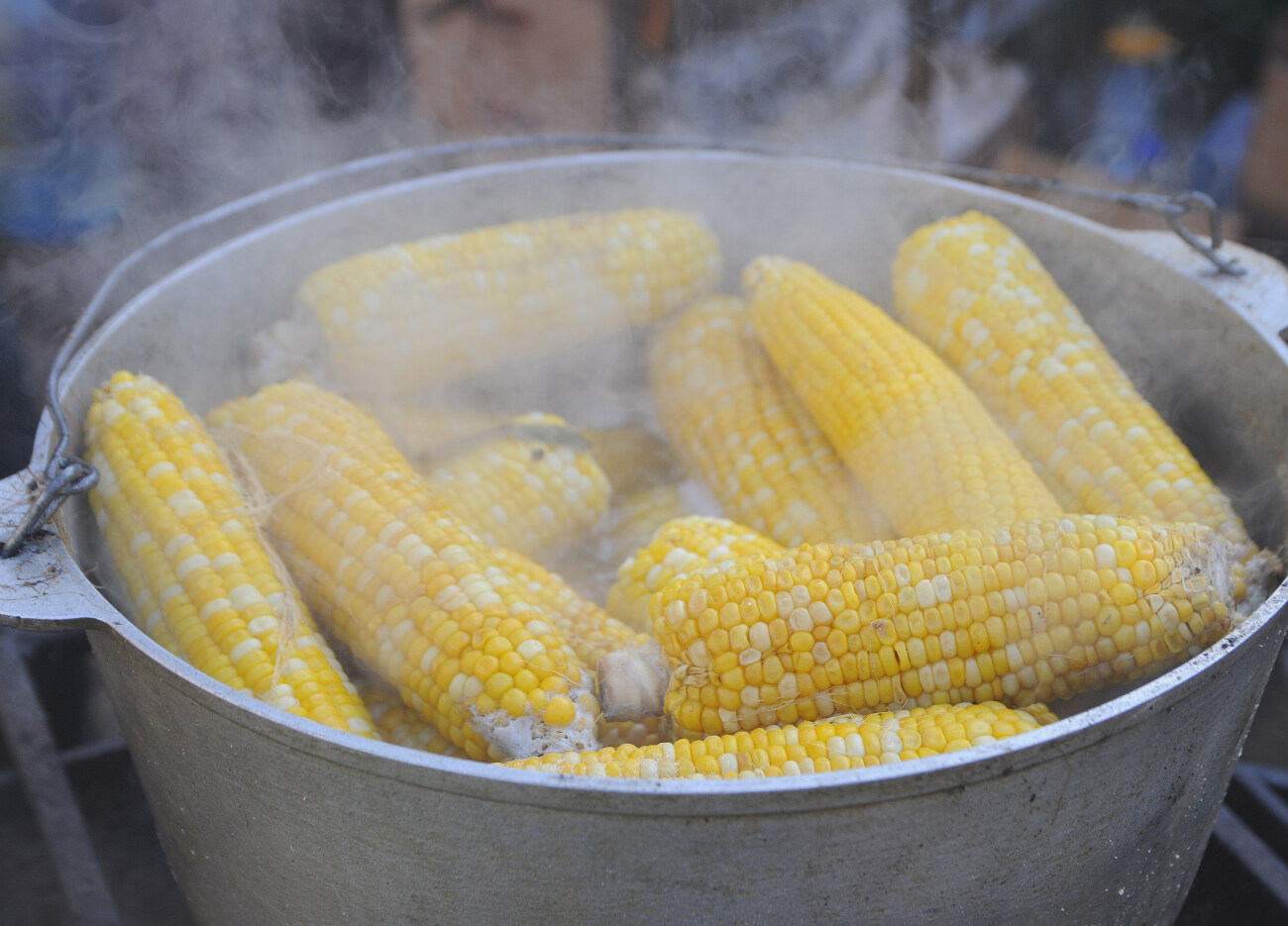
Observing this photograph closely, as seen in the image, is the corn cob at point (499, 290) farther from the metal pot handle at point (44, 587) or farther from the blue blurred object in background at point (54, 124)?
the blue blurred object in background at point (54, 124)

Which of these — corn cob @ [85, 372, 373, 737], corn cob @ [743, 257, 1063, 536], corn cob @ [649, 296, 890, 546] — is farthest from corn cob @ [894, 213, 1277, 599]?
corn cob @ [85, 372, 373, 737]

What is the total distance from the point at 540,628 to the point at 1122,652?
33.9 inches

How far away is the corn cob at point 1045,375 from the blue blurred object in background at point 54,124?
8.97 ft

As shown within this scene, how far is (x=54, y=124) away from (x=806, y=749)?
3347 mm

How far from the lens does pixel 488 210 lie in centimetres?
257

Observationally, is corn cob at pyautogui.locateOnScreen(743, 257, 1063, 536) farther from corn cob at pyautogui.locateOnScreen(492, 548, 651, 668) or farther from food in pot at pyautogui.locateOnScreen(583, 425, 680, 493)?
corn cob at pyautogui.locateOnScreen(492, 548, 651, 668)

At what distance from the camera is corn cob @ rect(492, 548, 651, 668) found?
1.56 meters

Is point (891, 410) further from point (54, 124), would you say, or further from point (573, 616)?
point (54, 124)

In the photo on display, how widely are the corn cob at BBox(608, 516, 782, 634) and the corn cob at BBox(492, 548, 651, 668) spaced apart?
0.04 m

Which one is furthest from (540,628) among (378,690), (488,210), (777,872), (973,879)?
(488,210)

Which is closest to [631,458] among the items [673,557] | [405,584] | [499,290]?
[499,290]

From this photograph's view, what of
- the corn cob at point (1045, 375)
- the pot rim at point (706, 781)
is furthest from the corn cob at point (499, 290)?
the pot rim at point (706, 781)

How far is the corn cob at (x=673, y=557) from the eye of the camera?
66.2 inches

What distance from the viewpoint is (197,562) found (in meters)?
1.55
